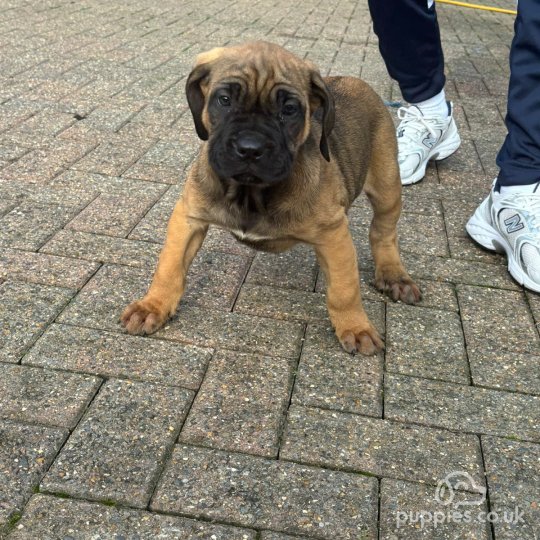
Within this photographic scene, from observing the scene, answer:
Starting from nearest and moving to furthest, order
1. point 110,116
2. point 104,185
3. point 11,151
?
point 104,185, point 11,151, point 110,116

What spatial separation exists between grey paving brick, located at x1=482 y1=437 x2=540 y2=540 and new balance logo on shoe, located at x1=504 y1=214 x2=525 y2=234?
1.63 m

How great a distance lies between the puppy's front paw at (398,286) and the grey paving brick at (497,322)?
0.23 metres

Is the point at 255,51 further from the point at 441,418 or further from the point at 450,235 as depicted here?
the point at 450,235

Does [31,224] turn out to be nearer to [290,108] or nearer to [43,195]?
[43,195]

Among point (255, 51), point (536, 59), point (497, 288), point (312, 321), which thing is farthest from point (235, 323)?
point (536, 59)

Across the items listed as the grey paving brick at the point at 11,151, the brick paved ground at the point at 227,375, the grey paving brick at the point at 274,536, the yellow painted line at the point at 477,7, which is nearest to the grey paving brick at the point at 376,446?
the brick paved ground at the point at 227,375

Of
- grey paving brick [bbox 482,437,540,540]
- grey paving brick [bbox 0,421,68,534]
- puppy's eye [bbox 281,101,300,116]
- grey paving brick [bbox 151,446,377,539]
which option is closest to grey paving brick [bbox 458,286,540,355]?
grey paving brick [bbox 482,437,540,540]

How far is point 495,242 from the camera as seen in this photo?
4.10 metres

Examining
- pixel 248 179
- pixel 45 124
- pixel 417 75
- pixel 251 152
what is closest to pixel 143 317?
pixel 248 179

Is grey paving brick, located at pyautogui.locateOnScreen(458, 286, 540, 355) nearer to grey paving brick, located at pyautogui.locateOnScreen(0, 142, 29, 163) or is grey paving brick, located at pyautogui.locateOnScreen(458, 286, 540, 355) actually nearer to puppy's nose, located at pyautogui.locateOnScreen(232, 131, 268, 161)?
puppy's nose, located at pyautogui.locateOnScreen(232, 131, 268, 161)

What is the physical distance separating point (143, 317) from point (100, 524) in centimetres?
112

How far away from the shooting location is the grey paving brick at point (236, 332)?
308 cm

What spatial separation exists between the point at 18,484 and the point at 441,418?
1459 mm

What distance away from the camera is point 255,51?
3.00 meters
